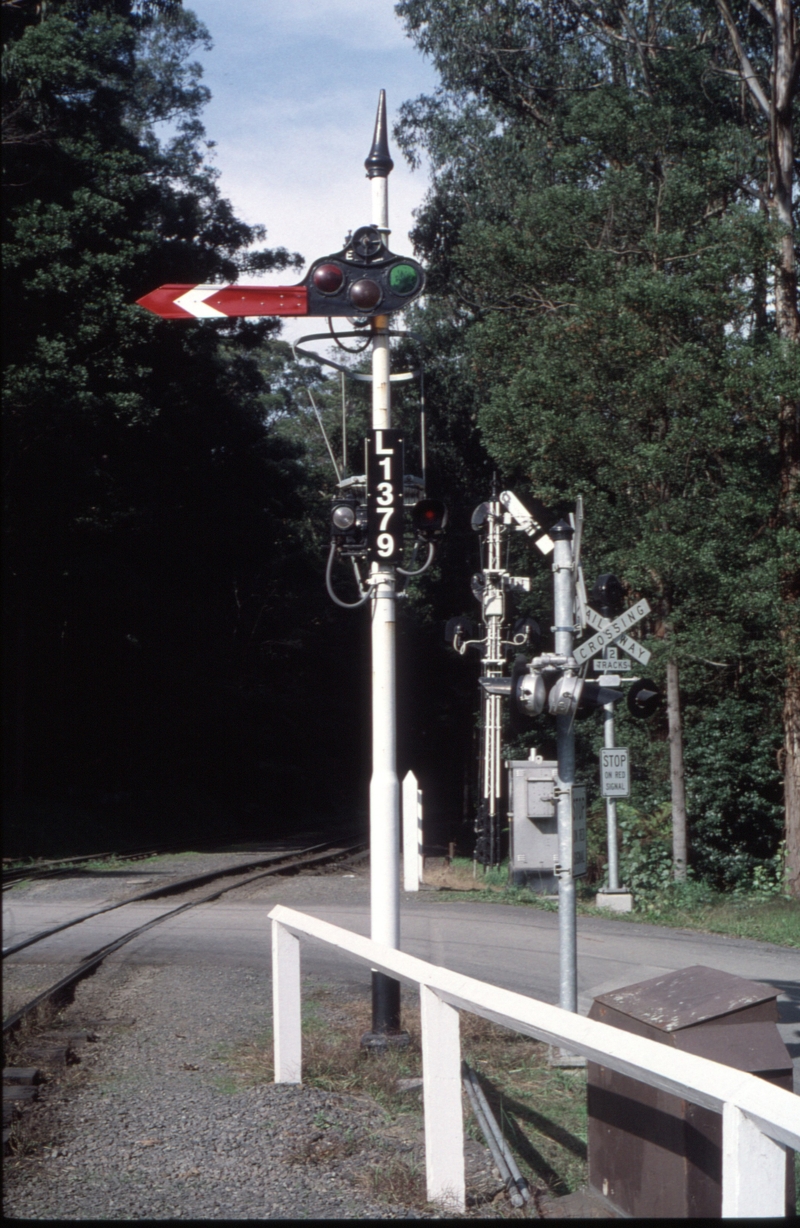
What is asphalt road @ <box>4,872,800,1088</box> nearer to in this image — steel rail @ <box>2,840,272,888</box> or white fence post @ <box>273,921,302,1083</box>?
steel rail @ <box>2,840,272,888</box>

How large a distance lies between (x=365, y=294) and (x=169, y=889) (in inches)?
432

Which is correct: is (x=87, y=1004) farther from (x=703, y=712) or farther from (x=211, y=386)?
(x=211, y=386)

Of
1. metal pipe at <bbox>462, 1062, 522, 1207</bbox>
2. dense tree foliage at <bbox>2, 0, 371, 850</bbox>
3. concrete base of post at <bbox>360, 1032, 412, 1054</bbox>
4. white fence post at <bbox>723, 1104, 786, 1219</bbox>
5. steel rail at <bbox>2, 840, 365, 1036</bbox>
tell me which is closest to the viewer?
white fence post at <bbox>723, 1104, 786, 1219</bbox>

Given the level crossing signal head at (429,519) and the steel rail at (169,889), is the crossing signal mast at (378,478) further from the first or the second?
the steel rail at (169,889)

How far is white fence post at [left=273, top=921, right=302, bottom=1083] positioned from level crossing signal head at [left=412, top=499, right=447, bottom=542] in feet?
9.18

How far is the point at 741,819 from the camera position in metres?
21.5

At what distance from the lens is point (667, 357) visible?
682 inches

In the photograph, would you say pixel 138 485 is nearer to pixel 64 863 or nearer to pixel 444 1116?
pixel 64 863

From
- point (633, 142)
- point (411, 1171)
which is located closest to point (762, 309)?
point (633, 142)

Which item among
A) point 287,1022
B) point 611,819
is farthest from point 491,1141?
point 611,819

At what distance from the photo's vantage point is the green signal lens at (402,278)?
7.23 metres

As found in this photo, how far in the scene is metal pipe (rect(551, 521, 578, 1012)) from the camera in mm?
7559

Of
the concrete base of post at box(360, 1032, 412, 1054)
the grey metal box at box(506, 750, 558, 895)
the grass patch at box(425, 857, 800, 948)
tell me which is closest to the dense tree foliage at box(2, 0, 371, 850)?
the concrete base of post at box(360, 1032, 412, 1054)

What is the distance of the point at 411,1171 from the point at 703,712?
59.1ft
